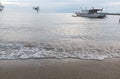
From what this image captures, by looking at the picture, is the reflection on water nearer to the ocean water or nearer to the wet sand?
the ocean water

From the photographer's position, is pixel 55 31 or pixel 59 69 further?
pixel 55 31

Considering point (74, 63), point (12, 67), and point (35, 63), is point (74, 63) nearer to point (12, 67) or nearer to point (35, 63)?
point (35, 63)

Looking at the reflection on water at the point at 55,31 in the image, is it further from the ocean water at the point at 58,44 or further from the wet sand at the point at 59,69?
the wet sand at the point at 59,69

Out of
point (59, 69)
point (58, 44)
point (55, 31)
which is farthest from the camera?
point (55, 31)

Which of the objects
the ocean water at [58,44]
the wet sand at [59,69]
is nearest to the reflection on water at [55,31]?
the ocean water at [58,44]

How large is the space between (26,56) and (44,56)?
2.89 ft

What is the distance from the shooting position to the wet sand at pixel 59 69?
24.9 ft

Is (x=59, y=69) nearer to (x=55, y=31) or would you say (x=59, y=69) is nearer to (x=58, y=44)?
(x=58, y=44)

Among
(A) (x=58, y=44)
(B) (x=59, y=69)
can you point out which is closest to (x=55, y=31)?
(A) (x=58, y=44)

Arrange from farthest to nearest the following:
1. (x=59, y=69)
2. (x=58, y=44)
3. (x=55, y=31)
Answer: (x=55, y=31) → (x=58, y=44) → (x=59, y=69)

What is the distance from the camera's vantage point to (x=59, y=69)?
8500mm

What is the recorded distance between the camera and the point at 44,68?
858 cm

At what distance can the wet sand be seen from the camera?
7598 millimetres

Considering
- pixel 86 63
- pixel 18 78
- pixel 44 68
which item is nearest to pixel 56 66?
pixel 44 68
